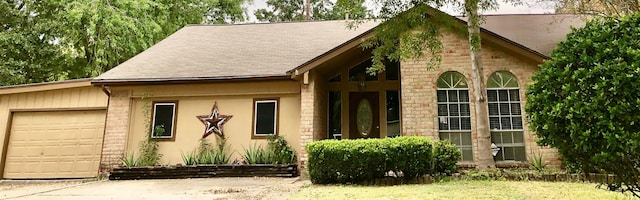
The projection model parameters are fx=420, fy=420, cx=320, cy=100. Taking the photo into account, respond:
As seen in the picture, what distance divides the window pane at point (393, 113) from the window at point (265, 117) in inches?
117

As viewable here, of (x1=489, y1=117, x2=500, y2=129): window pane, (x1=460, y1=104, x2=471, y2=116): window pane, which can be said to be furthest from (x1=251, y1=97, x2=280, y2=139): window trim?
(x1=489, y1=117, x2=500, y2=129): window pane

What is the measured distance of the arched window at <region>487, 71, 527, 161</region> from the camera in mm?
9344

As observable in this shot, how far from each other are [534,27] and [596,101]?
1078cm

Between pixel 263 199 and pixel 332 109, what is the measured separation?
226 inches

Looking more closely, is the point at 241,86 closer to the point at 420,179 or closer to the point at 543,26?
the point at 420,179

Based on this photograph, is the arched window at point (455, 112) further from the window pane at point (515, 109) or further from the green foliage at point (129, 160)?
the green foliage at point (129, 160)

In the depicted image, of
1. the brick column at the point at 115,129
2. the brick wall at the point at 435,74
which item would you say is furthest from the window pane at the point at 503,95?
the brick column at the point at 115,129

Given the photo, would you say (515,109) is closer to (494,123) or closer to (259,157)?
(494,123)

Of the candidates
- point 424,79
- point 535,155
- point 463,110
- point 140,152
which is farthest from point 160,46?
point 535,155

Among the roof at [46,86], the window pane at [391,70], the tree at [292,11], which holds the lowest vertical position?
the roof at [46,86]

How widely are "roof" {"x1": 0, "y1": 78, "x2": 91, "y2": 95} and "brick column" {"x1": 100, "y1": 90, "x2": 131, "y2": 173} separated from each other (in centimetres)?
94

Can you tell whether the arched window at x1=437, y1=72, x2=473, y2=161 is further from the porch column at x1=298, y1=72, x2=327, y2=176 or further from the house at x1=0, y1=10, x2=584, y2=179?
the porch column at x1=298, y1=72, x2=327, y2=176

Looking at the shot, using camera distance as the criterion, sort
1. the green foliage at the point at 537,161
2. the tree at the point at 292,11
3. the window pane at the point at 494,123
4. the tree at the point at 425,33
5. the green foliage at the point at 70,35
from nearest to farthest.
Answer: the tree at the point at 425,33 → the green foliage at the point at 537,161 → the window pane at the point at 494,123 → the green foliage at the point at 70,35 → the tree at the point at 292,11

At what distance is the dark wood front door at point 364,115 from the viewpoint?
1121cm
